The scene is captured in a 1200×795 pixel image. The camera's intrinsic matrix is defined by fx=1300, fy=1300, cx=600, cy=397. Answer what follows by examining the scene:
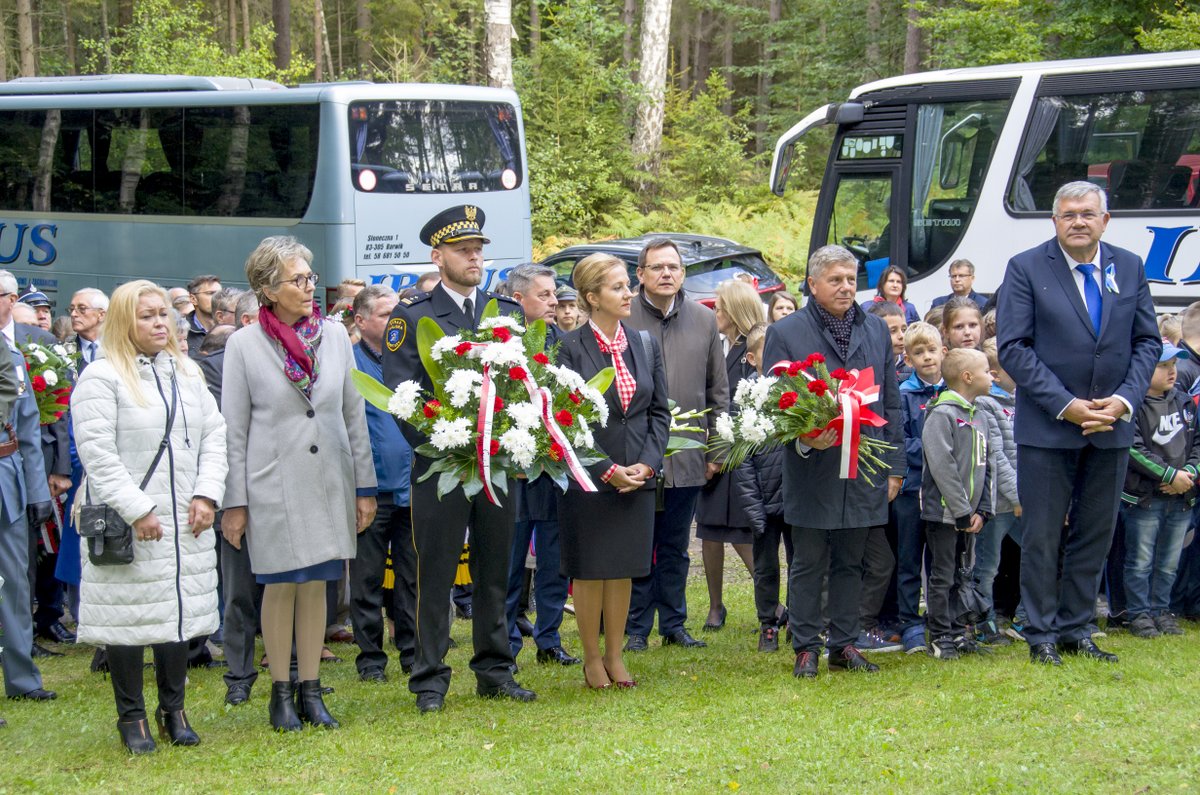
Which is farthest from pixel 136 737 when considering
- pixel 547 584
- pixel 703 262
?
pixel 703 262

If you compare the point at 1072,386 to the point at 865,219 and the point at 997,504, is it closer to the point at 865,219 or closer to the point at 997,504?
the point at 997,504

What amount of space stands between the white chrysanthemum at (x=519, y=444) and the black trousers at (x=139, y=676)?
1674 mm

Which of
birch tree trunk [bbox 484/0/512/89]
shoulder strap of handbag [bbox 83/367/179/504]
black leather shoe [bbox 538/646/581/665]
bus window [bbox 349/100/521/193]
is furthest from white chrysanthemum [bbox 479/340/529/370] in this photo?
birch tree trunk [bbox 484/0/512/89]

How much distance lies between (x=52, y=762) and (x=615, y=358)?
3186mm

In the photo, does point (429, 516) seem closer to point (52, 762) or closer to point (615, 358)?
point (615, 358)

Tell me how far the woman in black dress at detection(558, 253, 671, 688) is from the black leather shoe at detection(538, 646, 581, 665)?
92 cm

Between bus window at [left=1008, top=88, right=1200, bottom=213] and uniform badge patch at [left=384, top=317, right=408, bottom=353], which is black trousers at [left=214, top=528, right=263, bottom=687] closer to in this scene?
uniform badge patch at [left=384, top=317, right=408, bottom=353]

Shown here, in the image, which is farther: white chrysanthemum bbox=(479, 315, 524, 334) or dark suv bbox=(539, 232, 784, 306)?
dark suv bbox=(539, 232, 784, 306)

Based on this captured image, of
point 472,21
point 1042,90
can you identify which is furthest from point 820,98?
point 1042,90

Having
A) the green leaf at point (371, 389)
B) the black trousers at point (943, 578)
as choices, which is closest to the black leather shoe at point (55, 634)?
the green leaf at point (371, 389)

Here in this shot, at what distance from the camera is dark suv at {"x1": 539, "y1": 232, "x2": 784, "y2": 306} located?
61.0 feet

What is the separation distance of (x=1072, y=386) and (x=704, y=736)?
274 centimetres

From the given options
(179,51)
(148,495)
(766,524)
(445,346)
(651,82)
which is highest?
(179,51)

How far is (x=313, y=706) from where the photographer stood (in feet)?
19.8
